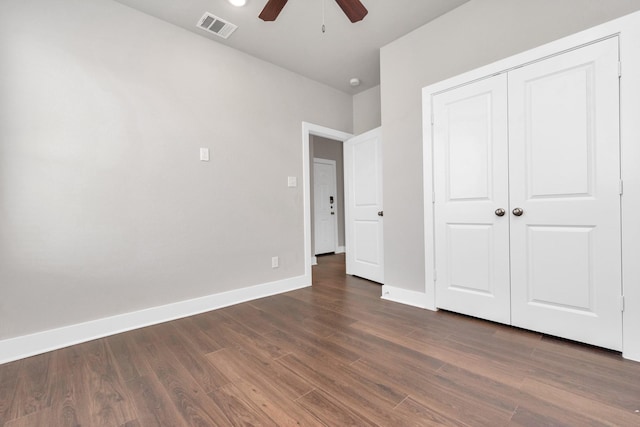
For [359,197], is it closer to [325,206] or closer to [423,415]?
[325,206]

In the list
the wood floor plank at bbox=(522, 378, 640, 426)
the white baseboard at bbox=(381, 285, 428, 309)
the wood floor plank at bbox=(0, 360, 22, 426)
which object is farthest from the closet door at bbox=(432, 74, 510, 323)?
the wood floor plank at bbox=(0, 360, 22, 426)

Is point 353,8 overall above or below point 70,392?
above

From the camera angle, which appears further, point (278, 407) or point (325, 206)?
point (325, 206)

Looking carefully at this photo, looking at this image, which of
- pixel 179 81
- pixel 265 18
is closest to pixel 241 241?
pixel 179 81

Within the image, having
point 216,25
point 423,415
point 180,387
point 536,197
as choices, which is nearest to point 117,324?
point 180,387

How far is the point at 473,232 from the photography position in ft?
7.74

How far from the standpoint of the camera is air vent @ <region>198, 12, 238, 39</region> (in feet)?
8.17

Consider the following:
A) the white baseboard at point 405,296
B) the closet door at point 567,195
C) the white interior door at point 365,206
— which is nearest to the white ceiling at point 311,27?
the white interior door at point 365,206

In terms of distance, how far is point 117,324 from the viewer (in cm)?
225

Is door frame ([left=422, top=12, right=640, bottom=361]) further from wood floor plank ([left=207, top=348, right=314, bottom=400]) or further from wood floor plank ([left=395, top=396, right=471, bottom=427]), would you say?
wood floor plank ([left=207, top=348, right=314, bottom=400])

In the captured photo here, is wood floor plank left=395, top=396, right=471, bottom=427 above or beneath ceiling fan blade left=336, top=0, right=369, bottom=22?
beneath

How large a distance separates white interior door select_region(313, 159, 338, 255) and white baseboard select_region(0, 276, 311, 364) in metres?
2.77

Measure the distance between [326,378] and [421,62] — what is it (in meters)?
2.83

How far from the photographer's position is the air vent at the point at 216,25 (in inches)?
98.0
